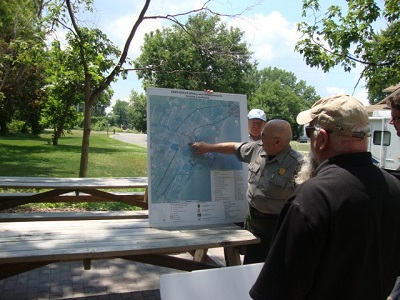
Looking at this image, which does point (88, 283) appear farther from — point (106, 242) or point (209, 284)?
point (209, 284)

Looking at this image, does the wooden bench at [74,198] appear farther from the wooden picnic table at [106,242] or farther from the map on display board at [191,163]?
the map on display board at [191,163]

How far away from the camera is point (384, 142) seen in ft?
44.2

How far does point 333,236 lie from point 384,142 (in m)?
13.6

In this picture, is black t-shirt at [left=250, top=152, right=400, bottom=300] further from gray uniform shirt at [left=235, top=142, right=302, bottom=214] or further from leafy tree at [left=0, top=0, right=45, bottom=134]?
leafy tree at [left=0, top=0, right=45, bottom=134]

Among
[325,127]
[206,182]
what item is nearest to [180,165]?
[206,182]

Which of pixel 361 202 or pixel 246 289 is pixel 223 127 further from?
pixel 361 202

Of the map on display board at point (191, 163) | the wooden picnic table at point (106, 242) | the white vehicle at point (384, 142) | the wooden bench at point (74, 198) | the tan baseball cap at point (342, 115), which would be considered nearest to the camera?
the tan baseball cap at point (342, 115)

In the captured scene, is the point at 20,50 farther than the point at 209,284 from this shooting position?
Yes

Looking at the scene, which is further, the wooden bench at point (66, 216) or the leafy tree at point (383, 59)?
the leafy tree at point (383, 59)

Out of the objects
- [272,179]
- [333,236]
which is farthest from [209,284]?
[272,179]

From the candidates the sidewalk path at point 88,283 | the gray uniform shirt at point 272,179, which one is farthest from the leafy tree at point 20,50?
the gray uniform shirt at point 272,179

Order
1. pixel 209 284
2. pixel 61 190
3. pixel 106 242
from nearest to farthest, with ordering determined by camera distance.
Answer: pixel 209 284 < pixel 106 242 < pixel 61 190

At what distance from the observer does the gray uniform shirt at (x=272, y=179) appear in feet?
9.30

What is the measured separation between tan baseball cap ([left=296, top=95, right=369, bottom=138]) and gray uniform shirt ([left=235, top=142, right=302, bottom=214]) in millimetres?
1399
